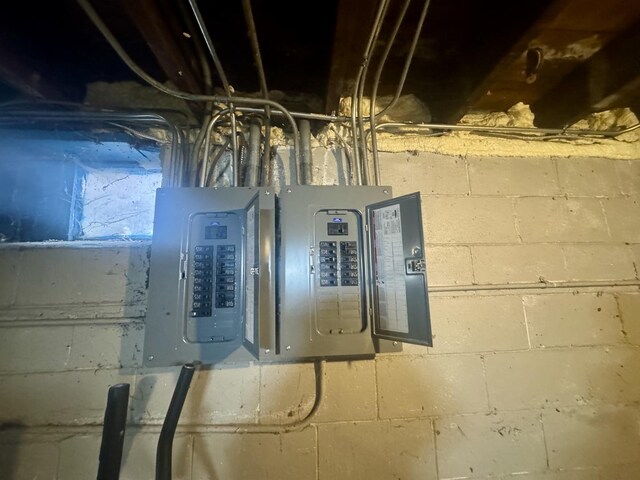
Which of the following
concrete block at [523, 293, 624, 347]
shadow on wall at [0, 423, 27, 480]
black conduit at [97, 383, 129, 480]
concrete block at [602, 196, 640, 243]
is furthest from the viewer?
concrete block at [602, 196, 640, 243]

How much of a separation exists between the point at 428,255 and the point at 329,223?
425mm

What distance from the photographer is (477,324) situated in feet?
3.61

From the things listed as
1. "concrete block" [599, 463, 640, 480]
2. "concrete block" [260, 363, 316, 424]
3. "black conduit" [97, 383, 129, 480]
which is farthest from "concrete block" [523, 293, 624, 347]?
"black conduit" [97, 383, 129, 480]

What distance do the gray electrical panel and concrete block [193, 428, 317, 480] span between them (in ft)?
0.98

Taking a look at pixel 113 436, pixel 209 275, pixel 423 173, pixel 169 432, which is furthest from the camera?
pixel 423 173

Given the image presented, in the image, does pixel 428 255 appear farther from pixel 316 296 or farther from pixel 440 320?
pixel 316 296

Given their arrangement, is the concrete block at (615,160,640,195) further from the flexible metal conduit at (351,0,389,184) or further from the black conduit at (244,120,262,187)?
the black conduit at (244,120,262,187)

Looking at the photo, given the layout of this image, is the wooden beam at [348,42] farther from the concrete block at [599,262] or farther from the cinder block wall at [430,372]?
the concrete block at [599,262]

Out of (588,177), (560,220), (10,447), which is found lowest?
(10,447)

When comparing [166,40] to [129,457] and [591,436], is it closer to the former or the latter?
[129,457]

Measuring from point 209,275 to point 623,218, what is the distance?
5.05 ft

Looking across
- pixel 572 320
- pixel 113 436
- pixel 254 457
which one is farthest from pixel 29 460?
pixel 572 320

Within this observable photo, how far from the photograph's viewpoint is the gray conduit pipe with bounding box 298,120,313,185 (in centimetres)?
106

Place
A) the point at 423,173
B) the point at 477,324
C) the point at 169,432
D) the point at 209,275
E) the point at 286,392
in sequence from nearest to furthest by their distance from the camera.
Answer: the point at 169,432 < the point at 209,275 < the point at 286,392 < the point at 477,324 < the point at 423,173
